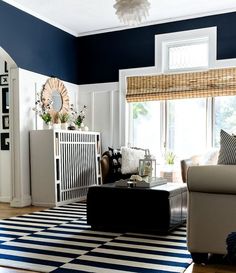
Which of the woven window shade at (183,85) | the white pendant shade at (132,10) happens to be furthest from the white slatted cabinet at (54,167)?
the white pendant shade at (132,10)

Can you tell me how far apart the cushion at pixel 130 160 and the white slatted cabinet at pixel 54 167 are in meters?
0.81

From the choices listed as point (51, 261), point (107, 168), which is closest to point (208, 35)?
point (107, 168)

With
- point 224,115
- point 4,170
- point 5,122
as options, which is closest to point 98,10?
point 5,122

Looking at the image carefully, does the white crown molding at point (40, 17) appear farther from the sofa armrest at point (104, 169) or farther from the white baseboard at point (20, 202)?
the white baseboard at point (20, 202)

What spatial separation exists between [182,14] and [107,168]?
8.78ft

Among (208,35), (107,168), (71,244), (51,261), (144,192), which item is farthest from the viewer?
(208,35)

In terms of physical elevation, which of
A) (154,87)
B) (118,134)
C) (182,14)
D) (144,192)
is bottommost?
(144,192)

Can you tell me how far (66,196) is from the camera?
555 cm

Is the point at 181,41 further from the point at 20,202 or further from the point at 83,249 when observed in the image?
the point at 83,249

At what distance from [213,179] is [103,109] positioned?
4.24 m

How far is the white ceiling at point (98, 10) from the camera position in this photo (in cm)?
533

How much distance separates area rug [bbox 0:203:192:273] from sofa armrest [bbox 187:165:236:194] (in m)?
0.57

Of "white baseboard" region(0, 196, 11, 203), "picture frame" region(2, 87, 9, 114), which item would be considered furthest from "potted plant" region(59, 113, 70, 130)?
"white baseboard" region(0, 196, 11, 203)

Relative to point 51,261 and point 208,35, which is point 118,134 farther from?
point 51,261
